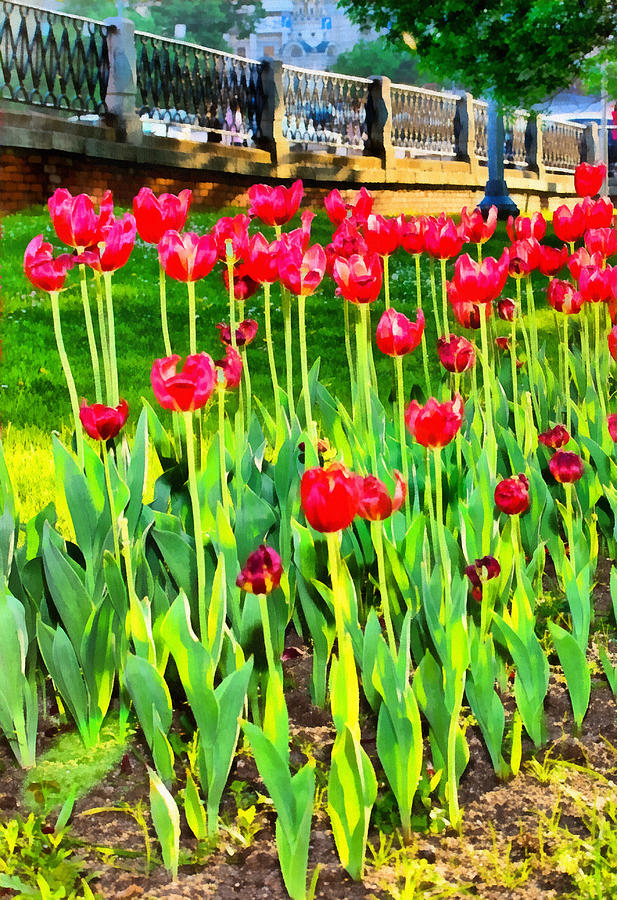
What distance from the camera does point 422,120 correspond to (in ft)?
77.2

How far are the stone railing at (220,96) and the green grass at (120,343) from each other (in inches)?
163

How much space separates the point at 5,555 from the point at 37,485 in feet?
5.78

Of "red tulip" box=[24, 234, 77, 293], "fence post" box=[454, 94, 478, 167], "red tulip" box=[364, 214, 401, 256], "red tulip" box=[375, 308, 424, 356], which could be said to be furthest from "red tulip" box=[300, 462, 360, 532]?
"fence post" box=[454, 94, 478, 167]

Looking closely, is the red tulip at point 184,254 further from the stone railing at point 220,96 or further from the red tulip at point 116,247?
the stone railing at point 220,96

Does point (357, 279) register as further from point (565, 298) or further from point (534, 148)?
point (534, 148)

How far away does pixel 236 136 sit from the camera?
18.4 meters

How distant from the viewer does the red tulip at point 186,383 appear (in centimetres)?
189

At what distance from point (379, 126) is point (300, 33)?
79451 mm

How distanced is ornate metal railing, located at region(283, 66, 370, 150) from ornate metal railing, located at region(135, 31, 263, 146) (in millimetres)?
1019

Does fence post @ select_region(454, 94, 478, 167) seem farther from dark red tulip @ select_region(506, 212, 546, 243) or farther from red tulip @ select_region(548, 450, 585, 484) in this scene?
red tulip @ select_region(548, 450, 585, 484)

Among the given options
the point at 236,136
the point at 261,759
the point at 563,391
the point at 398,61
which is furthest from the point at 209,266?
the point at 398,61

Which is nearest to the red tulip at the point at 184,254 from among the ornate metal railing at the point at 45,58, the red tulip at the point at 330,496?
the red tulip at the point at 330,496

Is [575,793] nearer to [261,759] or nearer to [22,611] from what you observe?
[261,759]

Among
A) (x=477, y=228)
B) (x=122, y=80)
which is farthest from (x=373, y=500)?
(x=122, y=80)
